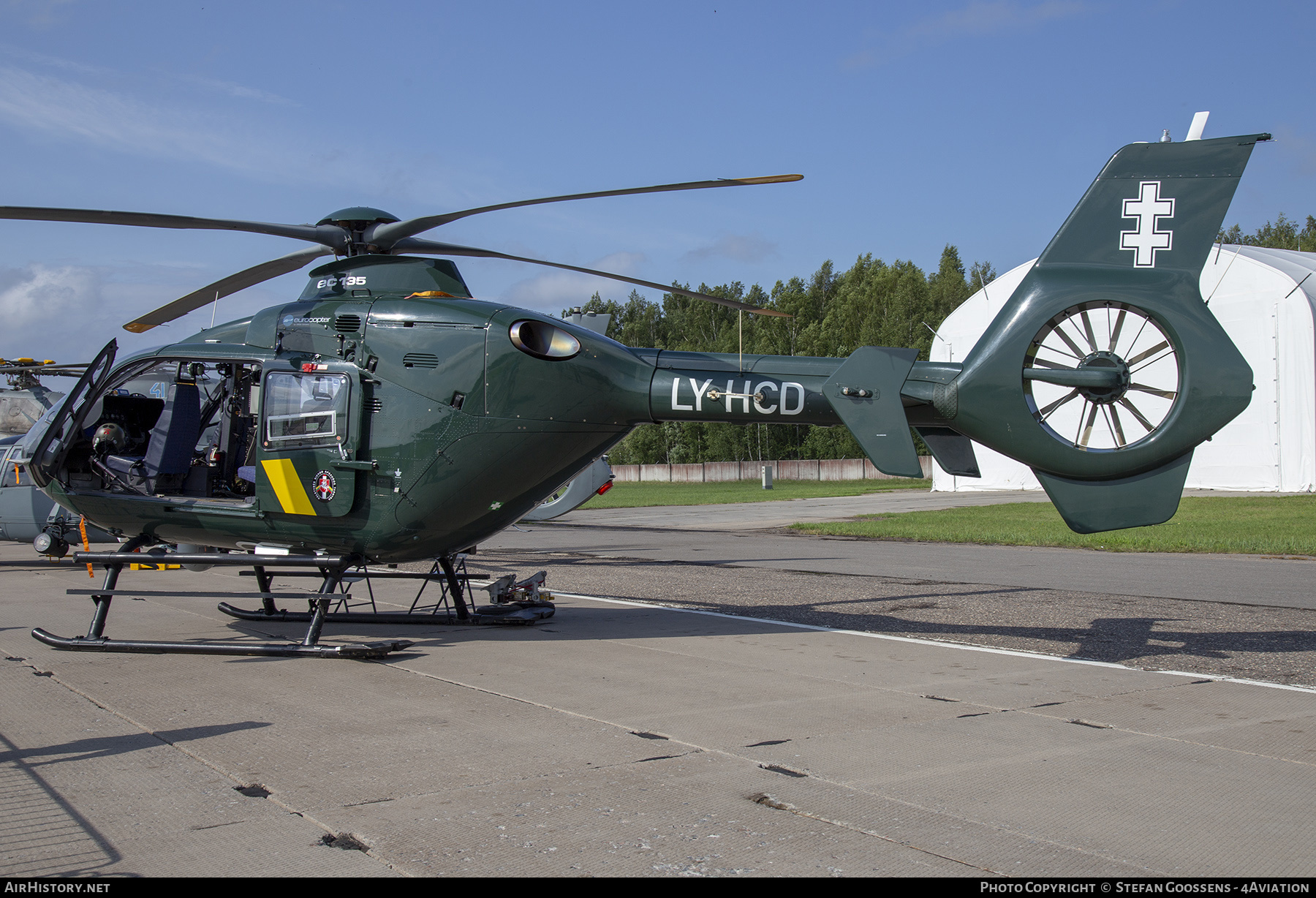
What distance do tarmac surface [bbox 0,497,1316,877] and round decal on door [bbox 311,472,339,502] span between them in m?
1.58

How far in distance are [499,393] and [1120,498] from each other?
17.4ft

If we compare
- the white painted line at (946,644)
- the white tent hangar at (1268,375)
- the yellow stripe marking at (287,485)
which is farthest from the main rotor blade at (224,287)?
the white tent hangar at (1268,375)

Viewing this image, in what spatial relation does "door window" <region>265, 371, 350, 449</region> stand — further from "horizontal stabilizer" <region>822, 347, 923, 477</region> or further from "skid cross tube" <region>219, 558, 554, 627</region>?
"horizontal stabilizer" <region>822, 347, 923, 477</region>

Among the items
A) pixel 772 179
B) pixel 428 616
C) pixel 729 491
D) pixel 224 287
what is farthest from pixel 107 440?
pixel 729 491

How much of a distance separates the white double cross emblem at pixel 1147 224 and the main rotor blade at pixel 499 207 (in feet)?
8.45

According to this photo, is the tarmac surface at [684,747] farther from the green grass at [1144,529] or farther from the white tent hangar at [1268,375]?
the white tent hangar at [1268,375]

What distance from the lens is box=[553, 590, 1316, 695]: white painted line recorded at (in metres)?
7.47

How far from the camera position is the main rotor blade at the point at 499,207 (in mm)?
7828

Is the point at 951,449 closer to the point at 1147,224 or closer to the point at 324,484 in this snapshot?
the point at 1147,224

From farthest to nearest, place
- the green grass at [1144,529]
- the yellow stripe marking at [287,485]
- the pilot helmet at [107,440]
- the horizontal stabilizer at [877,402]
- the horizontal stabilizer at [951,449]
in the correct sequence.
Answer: the green grass at [1144,529], the pilot helmet at [107,440], the yellow stripe marking at [287,485], the horizontal stabilizer at [951,449], the horizontal stabilizer at [877,402]

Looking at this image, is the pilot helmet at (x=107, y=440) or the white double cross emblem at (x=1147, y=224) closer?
the white double cross emblem at (x=1147, y=224)

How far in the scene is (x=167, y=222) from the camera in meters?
8.65

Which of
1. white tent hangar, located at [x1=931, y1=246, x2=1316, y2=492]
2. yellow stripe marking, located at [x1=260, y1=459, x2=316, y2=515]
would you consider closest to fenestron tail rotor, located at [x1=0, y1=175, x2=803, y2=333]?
yellow stripe marking, located at [x1=260, y1=459, x2=316, y2=515]
